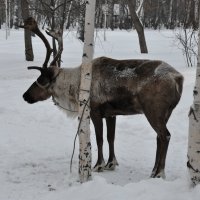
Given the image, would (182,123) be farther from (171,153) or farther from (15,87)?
(15,87)

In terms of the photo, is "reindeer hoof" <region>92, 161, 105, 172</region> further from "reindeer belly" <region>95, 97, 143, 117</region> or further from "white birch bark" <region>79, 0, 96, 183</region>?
"white birch bark" <region>79, 0, 96, 183</region>

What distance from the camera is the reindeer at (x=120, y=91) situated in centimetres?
560

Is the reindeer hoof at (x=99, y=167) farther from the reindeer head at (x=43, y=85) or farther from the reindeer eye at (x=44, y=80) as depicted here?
the reindeer eye at (x=44, y=80)

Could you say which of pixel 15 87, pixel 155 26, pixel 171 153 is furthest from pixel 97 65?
pixel 155 26

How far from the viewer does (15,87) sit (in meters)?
11.2

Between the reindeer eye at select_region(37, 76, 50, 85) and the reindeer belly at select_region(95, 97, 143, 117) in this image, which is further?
the reindeer eye at select_region(37, 76, 50, 85)

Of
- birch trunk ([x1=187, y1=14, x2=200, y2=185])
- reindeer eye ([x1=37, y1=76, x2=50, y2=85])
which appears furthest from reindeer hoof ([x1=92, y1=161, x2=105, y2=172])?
birch trunk ([x1=187, y1=14, x2=200, y2=185])

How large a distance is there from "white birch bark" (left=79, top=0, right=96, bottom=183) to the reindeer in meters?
0.84

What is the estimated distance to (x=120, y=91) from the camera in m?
5.82

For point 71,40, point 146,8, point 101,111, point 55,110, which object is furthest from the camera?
point 146,8

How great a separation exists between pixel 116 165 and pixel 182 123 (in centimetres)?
240

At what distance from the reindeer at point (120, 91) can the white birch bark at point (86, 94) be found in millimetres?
838

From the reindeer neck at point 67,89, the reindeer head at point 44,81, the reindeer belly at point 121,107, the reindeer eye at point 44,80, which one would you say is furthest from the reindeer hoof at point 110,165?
the reindeer eye at point 44,80

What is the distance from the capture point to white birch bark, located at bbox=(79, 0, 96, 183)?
4871 millimetres
